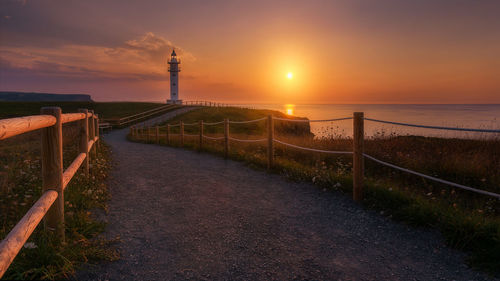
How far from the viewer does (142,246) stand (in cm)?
Result: 365

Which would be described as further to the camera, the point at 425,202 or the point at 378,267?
the point at 425,202

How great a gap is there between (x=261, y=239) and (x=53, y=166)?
247 cm

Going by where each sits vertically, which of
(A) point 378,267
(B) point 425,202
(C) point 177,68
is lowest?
(A) point 378,267

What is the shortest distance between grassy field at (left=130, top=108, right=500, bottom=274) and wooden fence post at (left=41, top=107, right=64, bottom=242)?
4327 mm

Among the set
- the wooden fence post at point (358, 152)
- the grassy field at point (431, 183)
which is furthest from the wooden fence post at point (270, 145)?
the wooden fence post at point (358, 152)

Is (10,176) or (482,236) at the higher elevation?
(10,176)

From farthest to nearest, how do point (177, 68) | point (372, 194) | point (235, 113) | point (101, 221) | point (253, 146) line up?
point (177, 68) < point (235, 113) < point (253, 146) < point (372, 194) < point (101, 221)

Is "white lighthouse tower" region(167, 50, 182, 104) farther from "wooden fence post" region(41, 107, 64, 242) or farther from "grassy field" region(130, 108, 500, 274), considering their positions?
"wooden fence post" region(41, 107, 64, 242)

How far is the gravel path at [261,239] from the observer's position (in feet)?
10.2

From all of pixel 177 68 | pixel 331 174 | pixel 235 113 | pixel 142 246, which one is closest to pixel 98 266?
pixel 142 246

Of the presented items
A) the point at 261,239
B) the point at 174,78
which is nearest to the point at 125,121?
the point at 174,78

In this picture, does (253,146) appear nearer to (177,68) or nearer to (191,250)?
(191,250)

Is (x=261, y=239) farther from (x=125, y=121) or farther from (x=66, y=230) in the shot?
(x=125, y=121)

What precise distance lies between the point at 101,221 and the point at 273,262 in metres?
2.48
